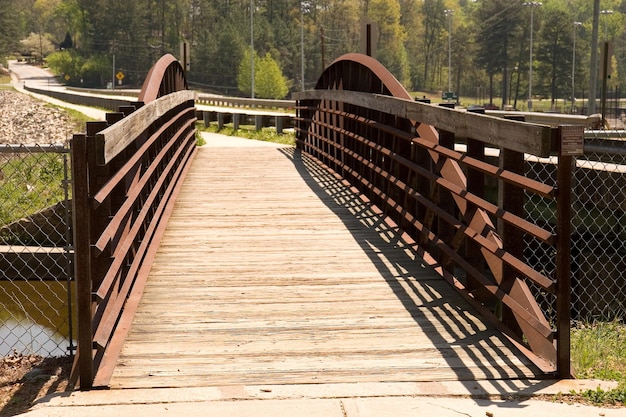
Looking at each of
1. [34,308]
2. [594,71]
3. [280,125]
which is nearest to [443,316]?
[34,308]

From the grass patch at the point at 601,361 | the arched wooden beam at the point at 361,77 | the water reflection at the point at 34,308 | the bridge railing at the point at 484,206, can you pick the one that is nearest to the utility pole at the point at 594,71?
the arched wooden beam at the point at 361,77

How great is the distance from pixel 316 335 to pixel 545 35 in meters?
113

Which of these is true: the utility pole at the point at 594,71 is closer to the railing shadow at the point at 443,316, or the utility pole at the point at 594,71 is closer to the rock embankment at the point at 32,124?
the railing shadow at the point at 443,316

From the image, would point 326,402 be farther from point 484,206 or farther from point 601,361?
point 484,206

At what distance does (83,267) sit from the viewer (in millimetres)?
5449

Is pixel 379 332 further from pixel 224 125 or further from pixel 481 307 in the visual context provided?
pixel 224 125

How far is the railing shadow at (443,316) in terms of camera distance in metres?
5.62

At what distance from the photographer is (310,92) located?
18672 millimetres

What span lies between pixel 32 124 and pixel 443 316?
61.9 m

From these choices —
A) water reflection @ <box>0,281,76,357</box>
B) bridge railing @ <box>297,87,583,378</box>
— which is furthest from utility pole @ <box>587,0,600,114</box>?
water reflection @ <box>0,281,76,357</box>

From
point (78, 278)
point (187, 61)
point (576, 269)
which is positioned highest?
point (187, 61)

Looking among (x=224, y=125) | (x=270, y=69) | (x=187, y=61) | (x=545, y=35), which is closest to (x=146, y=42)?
(x=270, y=69)

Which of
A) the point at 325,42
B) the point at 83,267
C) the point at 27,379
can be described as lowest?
the point at 27,379

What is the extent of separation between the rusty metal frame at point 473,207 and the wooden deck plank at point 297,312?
7.0 inches
